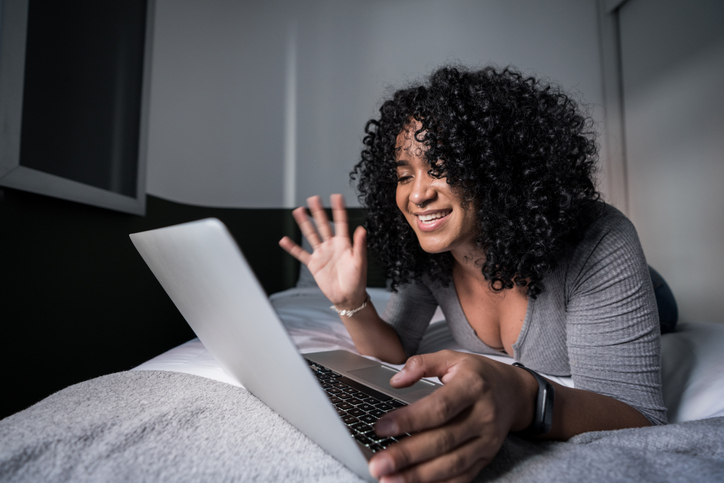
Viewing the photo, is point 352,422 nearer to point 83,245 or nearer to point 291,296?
point 83,245

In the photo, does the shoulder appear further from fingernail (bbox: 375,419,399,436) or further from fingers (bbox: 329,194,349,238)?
fingernail (bbox: 375,419,399,436)

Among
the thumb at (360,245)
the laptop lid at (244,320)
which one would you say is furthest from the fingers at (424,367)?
the thumb at (360,245)

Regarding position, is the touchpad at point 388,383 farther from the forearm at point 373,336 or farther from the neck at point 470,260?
the neck at point 470,260

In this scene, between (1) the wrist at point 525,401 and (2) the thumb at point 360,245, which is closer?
(1) the wrist at point 525,401

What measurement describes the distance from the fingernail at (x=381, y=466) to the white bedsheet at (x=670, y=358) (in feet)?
1.41

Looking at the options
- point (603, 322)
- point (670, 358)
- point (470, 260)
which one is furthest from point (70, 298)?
point (670, 358)

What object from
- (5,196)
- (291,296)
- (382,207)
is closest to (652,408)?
(382,207)

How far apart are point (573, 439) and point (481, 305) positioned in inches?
22.6

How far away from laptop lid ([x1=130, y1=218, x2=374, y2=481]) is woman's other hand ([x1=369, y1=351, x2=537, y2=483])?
4 centimetres

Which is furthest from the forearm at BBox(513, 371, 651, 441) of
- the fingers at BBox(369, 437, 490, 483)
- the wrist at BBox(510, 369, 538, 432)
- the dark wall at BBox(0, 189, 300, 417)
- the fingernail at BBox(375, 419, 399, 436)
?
the dark wall at BBox(0, 189, 300, 417)

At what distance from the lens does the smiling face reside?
0.93m

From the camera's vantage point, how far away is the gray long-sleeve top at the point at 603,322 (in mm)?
713

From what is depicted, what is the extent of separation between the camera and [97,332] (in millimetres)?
1427

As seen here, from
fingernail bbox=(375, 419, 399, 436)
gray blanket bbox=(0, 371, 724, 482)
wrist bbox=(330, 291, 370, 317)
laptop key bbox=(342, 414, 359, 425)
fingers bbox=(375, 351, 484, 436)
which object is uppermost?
wrist bbox=(330, 291, 370, 317)
